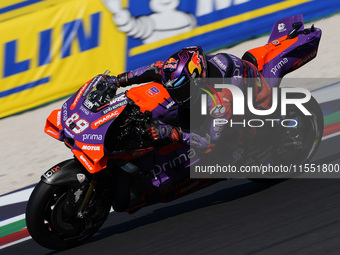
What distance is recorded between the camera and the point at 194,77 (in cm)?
527

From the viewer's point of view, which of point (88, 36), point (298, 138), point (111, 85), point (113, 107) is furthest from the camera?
point (88, 36)

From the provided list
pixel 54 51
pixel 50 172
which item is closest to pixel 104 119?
pixel 50 172

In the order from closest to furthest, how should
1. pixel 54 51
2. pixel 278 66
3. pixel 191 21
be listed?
pixel 278 66 → pixel 54 51 → pixel 191 21

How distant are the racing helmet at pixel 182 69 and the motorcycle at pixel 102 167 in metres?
0.29

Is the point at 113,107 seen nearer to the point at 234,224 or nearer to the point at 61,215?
the point at 61,215

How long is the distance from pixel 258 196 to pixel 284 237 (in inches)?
43.0

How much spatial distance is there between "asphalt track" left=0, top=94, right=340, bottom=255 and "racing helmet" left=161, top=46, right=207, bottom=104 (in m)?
1.22

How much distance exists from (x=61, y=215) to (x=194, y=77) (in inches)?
60.3

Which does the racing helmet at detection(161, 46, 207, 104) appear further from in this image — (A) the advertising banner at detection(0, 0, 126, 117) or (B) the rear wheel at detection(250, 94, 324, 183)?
(A) the advertising banner at detection(0, 0, 126, 117)

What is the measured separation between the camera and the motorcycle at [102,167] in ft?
16.9

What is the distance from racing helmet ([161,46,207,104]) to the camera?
5211mm

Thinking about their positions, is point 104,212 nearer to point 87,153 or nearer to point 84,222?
point 84,222

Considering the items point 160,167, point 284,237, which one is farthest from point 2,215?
point 284,237

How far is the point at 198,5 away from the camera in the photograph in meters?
10.2
